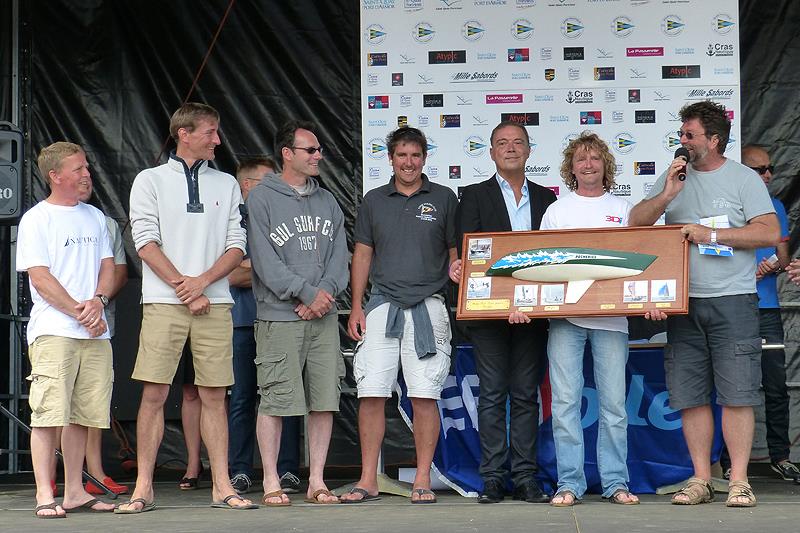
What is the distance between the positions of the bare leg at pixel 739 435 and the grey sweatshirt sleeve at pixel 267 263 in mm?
1965

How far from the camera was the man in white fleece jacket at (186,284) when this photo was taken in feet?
17.4

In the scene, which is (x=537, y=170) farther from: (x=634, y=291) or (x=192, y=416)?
(x=192, y=416)

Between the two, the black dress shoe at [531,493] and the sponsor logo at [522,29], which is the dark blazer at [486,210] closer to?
the black dress shoe at [531,493]

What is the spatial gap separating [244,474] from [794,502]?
2724 mm

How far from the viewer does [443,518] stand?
500 centimetres

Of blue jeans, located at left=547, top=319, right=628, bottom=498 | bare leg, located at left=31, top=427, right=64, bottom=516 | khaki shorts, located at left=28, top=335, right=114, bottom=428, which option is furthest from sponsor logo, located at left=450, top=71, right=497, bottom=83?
bare leg, located at left=31, top=427, right=64, bottom=516

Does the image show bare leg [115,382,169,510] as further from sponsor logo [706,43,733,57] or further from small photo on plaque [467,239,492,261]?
Result: sponsor logo [706,43,733,57]

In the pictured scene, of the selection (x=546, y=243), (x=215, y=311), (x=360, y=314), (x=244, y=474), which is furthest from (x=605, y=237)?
(x=244, y=474)

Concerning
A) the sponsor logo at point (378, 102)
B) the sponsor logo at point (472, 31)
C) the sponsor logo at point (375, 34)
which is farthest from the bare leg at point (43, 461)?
the sponsor logo at point (472, 31)

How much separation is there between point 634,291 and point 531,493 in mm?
1045

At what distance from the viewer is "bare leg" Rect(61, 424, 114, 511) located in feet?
17.5

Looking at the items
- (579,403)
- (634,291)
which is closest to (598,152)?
(634,291)

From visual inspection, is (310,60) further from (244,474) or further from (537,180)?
(244,474)

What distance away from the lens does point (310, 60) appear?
23.9 feet
